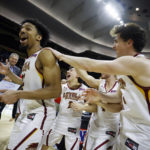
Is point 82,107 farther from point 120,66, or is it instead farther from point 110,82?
point 120,66

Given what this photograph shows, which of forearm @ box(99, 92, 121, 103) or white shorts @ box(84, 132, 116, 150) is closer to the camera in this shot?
forearm @ box(99, 92, 121, 103)

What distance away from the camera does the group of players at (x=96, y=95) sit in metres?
1.42

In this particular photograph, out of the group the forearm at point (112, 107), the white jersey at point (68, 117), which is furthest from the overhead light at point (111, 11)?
the forearm at point (112, 107)

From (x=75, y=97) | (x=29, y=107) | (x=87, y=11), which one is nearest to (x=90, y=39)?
(x=87, y=11)

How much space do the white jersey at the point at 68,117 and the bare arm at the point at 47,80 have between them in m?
1.31

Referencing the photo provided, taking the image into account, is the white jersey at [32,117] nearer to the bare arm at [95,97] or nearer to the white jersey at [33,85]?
the white jersey at [33,85]

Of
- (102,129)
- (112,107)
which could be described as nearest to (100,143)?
(102,129)

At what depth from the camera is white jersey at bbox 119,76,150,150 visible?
139 cm

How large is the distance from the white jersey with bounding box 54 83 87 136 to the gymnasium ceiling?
21.2ft

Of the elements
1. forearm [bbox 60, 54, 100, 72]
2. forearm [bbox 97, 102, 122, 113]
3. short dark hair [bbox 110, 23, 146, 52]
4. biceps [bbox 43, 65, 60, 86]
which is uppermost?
short dark hair [bbox 110, 23, 146, 52]

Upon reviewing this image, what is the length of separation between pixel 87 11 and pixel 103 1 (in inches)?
A: 50.2

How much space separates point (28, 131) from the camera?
1610 millimetres

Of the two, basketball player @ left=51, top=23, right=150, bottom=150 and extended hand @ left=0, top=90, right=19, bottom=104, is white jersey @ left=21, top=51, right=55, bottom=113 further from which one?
basketball player @ left=51, top=23, right=150, bottom=150

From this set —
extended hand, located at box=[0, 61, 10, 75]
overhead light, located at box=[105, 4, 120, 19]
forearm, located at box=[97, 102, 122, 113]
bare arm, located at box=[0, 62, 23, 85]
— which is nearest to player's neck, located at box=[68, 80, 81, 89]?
bare arm, located at box=[0, 62, 23, 85]
